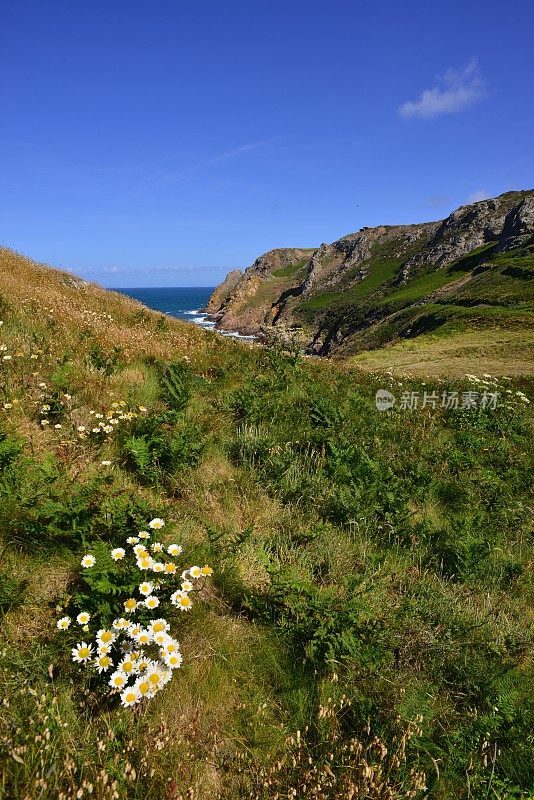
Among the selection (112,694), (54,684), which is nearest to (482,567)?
(112,694)

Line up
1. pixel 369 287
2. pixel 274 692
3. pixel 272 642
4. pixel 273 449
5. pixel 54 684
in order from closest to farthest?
pixel 54 684, pixel 274 692, pixel 272 642, pixel 273 449, pixel 369 287

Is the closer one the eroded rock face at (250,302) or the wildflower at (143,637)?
the wildflower at (143,637)

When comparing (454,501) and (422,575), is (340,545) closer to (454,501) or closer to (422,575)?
(422,575)

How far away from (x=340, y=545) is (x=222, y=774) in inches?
88.3

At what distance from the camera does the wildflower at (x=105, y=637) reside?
2568mm

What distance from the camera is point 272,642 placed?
306cm

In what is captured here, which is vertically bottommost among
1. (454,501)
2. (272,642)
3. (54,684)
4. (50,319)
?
(454,501)

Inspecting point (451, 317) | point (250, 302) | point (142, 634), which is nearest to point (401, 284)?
point (250, 302)

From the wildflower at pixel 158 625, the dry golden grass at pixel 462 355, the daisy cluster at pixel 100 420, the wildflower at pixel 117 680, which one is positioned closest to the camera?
the wildflower at pixel 117 680

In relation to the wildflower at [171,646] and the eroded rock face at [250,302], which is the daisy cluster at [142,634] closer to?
the wildflower at [171,646]

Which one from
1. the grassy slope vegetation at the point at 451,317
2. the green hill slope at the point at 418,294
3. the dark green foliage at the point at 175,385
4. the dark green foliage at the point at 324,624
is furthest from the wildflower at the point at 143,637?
the grassy slope vegetation at the point at 451,317

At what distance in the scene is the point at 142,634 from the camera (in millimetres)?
2611

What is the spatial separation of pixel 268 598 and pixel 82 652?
4.42 ft

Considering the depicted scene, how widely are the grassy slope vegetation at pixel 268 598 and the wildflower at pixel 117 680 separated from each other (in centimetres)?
13
